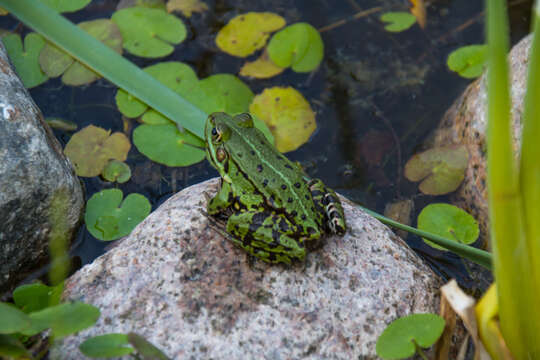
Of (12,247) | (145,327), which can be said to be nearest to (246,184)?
(145,327)

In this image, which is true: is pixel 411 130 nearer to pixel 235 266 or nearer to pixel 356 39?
pixel 356 39

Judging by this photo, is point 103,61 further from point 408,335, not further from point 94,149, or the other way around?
point 408,335

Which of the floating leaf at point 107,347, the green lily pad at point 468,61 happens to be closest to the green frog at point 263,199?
the floating leaf at point 107,347

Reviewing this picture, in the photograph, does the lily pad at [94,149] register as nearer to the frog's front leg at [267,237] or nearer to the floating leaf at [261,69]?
the floating leaf at [261,69]

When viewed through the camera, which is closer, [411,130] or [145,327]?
[145,327]

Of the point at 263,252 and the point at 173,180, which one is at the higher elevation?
the point at 263,252
